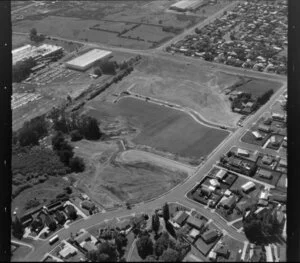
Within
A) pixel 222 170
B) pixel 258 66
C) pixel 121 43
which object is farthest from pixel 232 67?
pixel 222 170

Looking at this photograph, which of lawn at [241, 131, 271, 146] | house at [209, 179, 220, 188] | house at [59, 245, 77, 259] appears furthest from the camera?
lawn at [241, 131, 271, 146]

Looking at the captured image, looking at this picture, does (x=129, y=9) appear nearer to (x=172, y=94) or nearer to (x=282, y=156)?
(x=172, y=94)

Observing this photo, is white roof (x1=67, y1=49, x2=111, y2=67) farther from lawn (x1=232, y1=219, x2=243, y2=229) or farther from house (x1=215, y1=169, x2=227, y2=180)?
lawn (x1=232, y1=219, x2=243, y2=229)

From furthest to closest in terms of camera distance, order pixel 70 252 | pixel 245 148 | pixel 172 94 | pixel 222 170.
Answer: pixel 172 94, pixel 245 148, pixel 222 170, pixel 70 252

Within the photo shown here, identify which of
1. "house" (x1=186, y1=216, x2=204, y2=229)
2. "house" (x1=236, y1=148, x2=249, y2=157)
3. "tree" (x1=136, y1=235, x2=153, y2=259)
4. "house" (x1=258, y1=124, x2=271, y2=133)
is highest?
"tree" (x1=136, y1=235, x2=153, y2=259)

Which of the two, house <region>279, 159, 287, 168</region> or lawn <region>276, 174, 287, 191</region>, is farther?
house <region>279, 159, 287, 168</region>

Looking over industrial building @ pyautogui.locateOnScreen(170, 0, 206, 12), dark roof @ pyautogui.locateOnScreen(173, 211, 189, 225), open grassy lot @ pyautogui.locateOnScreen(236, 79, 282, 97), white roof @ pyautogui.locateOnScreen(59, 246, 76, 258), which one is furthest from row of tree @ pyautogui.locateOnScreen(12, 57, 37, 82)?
white roof @ pyautogui.locateOnScreen(59, 246, 76, 258)

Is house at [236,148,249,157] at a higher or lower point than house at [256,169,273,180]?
higher

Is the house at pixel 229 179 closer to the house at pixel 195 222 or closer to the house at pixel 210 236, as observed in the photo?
the house at pixel 195 222
